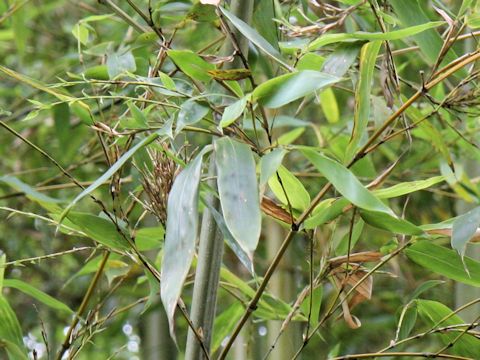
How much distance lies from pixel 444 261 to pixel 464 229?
8cm

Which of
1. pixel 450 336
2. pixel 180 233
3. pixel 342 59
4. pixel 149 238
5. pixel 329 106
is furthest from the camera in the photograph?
pixel 329 106

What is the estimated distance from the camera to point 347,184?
0.55 m

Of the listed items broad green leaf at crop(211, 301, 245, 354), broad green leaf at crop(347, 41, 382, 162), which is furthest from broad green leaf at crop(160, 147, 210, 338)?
broad green leaf at crop(211, 301, 245, 354)

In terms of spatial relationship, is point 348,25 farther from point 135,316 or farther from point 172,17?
point 135,316

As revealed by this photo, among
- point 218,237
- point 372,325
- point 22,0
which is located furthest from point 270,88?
point 372,325

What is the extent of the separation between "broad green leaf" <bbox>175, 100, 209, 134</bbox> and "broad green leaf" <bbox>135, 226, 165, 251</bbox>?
0.24 m

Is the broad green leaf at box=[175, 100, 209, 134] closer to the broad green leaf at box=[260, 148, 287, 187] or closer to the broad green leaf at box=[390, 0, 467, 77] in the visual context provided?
the broad green leaf at box=[260, 148, 287, 187]

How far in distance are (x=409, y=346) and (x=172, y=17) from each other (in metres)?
0.88

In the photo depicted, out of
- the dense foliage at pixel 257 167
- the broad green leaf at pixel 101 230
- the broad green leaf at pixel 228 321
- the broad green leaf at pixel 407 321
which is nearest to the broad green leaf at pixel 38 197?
the dense foliage at pixel 257 167

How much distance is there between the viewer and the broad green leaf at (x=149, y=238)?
0.84 meters

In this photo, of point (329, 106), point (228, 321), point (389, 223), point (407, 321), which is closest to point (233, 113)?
point (389, 223)

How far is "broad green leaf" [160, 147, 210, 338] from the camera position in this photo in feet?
1.61

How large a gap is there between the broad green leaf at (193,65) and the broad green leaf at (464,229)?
0.68 ft

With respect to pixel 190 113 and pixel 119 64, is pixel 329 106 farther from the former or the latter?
pixel 190 113
